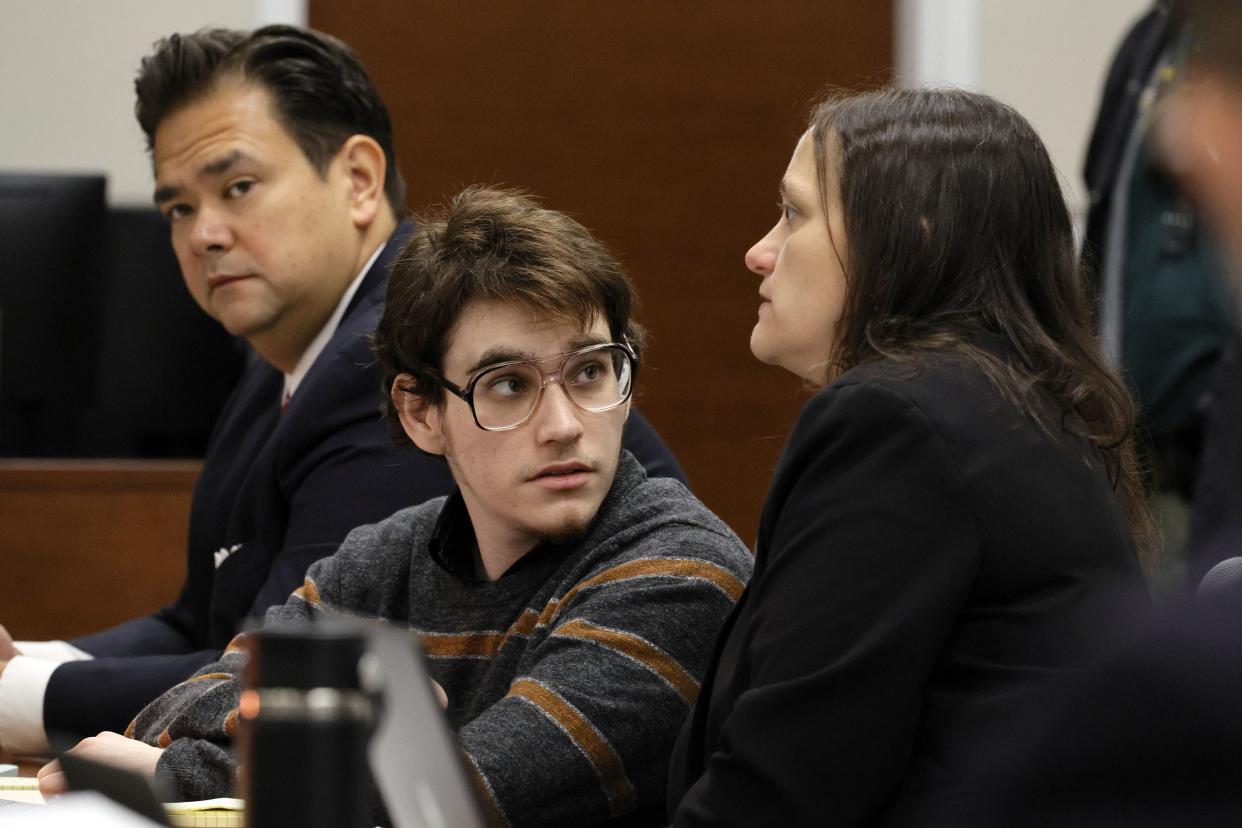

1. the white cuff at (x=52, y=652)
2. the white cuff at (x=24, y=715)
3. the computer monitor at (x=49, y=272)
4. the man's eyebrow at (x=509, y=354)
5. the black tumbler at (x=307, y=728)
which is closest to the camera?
the black tumbler at (x=307, y=728)

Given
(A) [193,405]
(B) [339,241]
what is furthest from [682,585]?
(A) [193,405]

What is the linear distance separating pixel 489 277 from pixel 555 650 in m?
0.34

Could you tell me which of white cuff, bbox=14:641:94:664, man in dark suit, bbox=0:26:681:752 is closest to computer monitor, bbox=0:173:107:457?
man in dark suit, bbox=0:26:681:752

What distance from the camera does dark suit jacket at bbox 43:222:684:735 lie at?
1777 millimetres

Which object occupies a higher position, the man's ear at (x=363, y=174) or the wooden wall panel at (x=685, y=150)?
the man's ear at (x=363, y=174)

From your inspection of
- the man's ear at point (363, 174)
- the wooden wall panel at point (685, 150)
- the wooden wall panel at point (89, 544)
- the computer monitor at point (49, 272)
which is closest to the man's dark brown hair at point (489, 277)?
the man's ear at point (363, 174)

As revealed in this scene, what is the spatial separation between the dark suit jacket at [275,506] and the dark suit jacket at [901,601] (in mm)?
650

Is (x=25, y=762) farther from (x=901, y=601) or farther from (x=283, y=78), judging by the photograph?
(x=901, y=601)

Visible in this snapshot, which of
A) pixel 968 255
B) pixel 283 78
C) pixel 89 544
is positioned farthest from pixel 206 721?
pixel 89 544

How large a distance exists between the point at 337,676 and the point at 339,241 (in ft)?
5.50

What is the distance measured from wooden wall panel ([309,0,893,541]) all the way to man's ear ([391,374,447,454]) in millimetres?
2601

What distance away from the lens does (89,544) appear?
2.53m

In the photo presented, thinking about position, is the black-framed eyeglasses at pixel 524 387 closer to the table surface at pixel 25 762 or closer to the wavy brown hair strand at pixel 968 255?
the wavy brown hair strand at pixel 968 255

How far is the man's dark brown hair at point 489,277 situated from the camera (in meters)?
1.44
